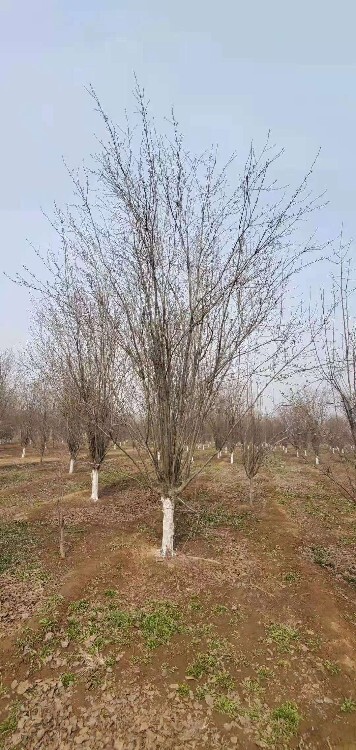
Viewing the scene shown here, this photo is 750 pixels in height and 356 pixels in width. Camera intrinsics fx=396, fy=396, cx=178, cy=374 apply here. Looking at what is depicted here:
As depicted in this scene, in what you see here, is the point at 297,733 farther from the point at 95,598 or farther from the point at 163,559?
the point at 163,559

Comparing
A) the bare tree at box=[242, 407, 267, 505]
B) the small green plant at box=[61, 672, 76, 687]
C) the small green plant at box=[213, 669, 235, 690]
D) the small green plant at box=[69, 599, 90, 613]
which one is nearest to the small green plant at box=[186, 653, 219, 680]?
the small green plant at box=[213, 669, 235, 690]

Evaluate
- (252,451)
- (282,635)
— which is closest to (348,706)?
(282,635)

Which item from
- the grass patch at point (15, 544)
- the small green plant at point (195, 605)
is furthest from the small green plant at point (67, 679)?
the grass patch at point (15, 544)

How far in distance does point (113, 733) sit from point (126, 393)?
758 centimetres

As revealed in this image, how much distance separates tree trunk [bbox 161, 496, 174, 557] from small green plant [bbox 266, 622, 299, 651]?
2.75 metres

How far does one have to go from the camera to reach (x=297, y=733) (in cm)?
436

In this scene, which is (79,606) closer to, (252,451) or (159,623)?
(159,623)

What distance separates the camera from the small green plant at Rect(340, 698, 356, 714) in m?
4.71

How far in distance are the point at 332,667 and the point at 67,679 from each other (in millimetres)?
3535

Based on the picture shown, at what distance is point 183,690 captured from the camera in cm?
488

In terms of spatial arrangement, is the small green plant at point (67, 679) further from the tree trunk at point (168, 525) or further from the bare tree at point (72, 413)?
the bare tree at point (72, 413)

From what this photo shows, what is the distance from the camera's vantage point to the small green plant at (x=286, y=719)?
172 inches

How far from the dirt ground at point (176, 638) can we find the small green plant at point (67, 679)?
0.02 meters

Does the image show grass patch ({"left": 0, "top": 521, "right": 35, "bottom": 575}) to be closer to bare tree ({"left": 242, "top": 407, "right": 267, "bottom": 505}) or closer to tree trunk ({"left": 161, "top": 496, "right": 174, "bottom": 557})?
tree trunk ({"left": 161, "top": 496, "right": 174, "bottom": 557})
